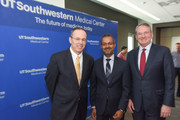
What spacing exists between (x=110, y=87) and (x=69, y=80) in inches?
19.8

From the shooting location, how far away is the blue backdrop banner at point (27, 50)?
6.08 ft

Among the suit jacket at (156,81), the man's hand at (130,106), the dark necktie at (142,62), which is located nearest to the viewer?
the suit jacket at (156,81)

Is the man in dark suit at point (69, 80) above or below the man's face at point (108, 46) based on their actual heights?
below

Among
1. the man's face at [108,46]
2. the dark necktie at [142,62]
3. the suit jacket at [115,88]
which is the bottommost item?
the suit jacket at [115,88]

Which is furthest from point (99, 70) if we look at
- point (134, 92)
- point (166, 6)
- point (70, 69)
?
point (166, 6)

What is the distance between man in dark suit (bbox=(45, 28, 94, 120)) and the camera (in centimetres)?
161

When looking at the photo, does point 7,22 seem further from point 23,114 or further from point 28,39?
point 23,114

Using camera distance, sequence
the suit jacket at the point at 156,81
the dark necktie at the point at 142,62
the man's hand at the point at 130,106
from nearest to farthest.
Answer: the suit jacket at the point at 156,81 < the dark necktie at the point at 142,62 < the man's hand at the point at 130,106

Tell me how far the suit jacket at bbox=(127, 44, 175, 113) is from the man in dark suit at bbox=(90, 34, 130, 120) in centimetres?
15

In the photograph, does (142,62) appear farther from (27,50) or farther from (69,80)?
(27,50)

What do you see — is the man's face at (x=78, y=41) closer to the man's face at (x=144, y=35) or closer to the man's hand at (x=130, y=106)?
the man's face at (x=144, y=35)

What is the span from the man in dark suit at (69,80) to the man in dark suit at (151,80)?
65 centimetres

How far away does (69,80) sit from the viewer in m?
1.61

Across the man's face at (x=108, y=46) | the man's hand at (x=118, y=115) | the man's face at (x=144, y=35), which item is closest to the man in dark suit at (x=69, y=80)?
the man's face at (x=108, y=46)
